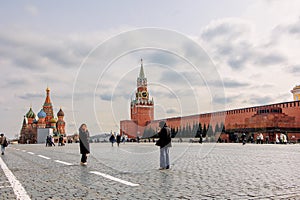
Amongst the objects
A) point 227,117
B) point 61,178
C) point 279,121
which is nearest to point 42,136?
point 227,117

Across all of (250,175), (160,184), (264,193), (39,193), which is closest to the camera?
(264,193)

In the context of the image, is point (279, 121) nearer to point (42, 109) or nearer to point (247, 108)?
point (247, 108)

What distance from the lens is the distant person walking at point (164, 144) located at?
10023mm

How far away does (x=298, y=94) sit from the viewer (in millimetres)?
96188

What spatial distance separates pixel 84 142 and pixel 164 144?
3.31 meters

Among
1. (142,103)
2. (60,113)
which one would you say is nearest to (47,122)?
(60,113)

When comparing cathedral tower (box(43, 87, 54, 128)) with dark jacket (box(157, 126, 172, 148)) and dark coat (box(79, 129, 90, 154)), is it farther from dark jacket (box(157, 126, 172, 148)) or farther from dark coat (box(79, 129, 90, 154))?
dark jacket (box(157, 126, 172, 148))

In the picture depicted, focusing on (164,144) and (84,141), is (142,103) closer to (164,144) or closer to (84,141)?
(84,141)

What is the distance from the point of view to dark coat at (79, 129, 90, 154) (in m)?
11.9

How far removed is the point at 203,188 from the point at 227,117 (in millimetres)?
67574

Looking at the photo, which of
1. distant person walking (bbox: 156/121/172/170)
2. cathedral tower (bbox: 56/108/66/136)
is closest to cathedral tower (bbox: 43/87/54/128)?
cathedral tower (bbox: 56/108/66/136)

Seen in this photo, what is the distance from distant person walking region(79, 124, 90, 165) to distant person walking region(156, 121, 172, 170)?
3.01 metres

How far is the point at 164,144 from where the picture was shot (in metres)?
10.1

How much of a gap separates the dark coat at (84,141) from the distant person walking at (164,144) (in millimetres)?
3004
